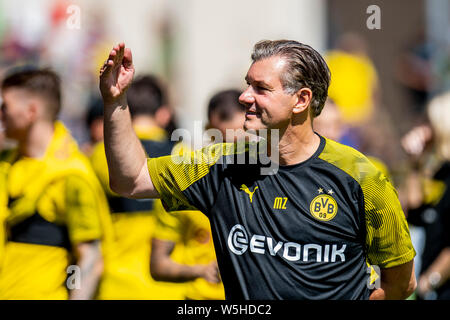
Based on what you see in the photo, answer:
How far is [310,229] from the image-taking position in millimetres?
3770

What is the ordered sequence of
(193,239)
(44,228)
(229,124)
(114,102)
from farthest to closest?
(229,124), (193,239), (44,228), (114,102)

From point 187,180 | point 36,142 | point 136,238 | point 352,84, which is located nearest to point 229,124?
point 136,238

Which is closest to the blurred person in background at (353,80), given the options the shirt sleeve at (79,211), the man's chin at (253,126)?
the shirt sleeve at (79,211)

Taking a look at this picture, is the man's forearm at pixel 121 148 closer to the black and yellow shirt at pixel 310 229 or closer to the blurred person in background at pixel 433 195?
the black and yellow shirt at pixel 310 229

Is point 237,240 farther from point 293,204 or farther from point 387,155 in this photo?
point 387,155

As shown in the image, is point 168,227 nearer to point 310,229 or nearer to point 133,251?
point 133,251

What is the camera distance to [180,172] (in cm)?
394

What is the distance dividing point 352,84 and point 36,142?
840 cm

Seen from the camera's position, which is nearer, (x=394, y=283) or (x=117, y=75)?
(x=117, y=75)

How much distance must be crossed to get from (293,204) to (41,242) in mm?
1891

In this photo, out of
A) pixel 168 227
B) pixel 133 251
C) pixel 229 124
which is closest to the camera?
pixel 168 227

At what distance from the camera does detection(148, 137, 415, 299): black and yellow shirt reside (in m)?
3.76

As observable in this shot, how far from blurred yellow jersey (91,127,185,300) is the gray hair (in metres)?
2.34
